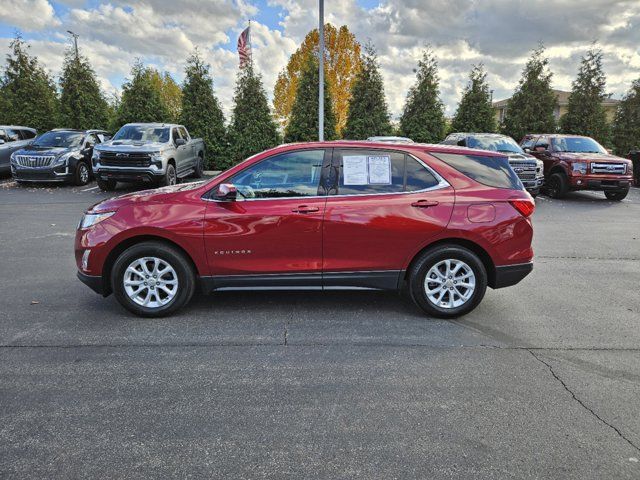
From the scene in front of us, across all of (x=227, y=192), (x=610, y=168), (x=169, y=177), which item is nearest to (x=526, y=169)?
(x=610, y=168)

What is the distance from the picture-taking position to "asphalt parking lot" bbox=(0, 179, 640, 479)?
8.41ft

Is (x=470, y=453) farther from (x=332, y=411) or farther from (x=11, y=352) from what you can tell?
(x=11, y=352)

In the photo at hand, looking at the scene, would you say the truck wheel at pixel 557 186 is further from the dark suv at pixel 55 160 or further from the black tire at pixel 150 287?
the dark suv at pixel 55 160

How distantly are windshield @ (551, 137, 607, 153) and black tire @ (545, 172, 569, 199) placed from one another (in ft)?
3.29

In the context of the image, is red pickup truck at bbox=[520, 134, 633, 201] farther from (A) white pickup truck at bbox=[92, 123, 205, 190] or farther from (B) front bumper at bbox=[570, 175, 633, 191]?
(A) white pickup truck at bbox=[92, 123, 205, 190]

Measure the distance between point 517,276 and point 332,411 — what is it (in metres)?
2.56

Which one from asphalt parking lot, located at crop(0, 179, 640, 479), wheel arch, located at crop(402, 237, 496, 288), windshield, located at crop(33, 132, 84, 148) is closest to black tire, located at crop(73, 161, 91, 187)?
windshield, located at crop(33, 132, 84, 148)

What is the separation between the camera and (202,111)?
64.2 ft

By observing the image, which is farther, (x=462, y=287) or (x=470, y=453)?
(x=462, y=287)

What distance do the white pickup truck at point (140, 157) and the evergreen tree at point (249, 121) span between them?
5.16m

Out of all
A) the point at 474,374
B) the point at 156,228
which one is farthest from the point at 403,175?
the point at 156,228

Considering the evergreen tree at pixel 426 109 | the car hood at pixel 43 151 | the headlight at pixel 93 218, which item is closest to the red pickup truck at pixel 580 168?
the evergreen tree at pixel 426 109

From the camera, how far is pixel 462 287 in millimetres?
4582

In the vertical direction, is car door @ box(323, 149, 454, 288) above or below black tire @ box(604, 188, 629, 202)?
above
